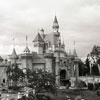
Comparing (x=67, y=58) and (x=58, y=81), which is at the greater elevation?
(x=67, y=58)

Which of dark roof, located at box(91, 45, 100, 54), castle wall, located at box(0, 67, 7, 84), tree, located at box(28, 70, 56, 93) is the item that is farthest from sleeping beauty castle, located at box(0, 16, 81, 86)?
tree, located at box(28, 70, 56, 93)

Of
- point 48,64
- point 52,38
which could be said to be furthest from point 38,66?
point 52,38

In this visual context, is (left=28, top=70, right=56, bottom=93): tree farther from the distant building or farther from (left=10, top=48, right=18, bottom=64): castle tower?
(left=10, top=48, right=18, bottom=64): castle tower

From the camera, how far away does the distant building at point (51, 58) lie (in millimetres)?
90444

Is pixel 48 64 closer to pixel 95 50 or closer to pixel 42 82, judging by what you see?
pixel 42 82

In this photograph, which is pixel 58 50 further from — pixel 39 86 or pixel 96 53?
pixel 39 86

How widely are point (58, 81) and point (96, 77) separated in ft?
34.0

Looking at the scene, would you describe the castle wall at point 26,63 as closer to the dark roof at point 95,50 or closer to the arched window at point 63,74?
the arched window at point 63,74

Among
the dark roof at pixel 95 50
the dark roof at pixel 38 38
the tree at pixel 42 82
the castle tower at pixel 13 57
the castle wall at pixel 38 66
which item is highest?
the dark roof at pixel 38 38

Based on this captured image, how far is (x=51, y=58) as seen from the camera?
9119 cm

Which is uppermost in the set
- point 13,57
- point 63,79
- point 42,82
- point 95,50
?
point 95,50

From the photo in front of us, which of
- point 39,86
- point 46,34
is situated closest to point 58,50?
point 46,34

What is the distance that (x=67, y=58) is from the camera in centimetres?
9812

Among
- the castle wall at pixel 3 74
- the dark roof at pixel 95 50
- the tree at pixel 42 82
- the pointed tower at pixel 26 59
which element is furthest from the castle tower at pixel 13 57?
the dark roof at pixel 95 50
